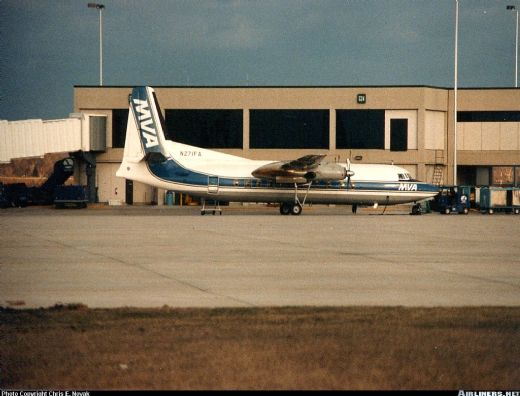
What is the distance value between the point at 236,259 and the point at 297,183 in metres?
26.9

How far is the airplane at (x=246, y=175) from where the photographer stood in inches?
1813

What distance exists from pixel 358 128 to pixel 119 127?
20498mm

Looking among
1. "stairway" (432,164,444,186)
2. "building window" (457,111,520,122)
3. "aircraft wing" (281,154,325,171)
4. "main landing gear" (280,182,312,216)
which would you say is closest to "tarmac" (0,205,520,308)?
"aircraft wing" (281,154,325,171)

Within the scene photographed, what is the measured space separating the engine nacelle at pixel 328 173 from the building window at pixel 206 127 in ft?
60.3

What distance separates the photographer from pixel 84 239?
2625cm

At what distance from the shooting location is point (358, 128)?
63.4m

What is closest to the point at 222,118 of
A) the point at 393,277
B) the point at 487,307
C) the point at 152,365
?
the point at 393,277

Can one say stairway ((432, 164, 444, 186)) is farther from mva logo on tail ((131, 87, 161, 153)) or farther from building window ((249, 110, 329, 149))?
mva logo on tail ((131, 87, 161, 153))

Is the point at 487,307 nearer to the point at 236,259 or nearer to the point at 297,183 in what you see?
the point at 236,259

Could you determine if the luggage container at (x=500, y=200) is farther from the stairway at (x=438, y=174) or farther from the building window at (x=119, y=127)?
the building window at (x=119, y=127)

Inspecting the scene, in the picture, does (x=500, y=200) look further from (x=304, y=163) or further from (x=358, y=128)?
(x=304, y=163)

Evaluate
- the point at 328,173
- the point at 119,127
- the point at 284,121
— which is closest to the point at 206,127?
the point at 284,121

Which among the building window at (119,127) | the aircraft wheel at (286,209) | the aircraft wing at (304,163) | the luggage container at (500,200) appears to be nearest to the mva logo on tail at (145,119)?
the aircraft wing at (304,163)

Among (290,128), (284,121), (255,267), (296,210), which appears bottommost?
(296,210)
